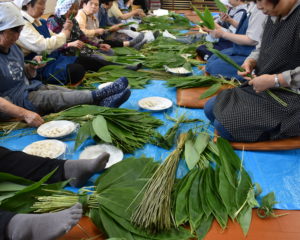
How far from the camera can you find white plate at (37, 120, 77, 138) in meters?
1.70

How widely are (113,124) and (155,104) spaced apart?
1.61ft

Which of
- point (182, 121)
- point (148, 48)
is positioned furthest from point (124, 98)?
point (148, 48)

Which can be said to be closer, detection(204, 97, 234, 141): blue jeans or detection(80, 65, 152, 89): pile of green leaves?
detection(204, 97, 234, 141): blue jeans

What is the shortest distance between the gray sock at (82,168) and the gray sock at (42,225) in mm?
310

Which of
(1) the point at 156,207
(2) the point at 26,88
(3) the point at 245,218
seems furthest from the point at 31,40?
(3) the point at 245,218

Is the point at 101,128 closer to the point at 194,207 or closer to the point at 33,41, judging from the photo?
the point at 194,207

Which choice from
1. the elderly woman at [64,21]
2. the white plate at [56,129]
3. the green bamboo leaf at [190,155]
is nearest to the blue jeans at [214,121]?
the green bamboo leaf at [190,155]

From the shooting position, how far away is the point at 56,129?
5.73 ft

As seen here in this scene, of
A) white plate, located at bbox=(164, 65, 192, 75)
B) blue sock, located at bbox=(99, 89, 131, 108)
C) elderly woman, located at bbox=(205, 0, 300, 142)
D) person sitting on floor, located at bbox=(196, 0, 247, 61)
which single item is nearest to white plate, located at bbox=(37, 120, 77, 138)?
blue sock, located at bbox=(99, 89, 131, 108)

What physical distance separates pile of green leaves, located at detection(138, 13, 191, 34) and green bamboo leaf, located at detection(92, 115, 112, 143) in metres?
3.30

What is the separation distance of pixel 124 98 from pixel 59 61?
1.00 metres

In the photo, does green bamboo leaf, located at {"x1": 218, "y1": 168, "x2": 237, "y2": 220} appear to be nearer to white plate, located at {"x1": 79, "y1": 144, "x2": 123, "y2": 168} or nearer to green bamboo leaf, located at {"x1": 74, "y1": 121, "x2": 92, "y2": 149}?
white plate, located at {"x1": 79, "y1": 144, "x2": 123, "y2": 168}

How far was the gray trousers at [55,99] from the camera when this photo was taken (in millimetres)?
1974

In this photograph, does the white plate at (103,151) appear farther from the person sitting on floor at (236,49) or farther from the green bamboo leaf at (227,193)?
the person sitting on floor at (236,49)
